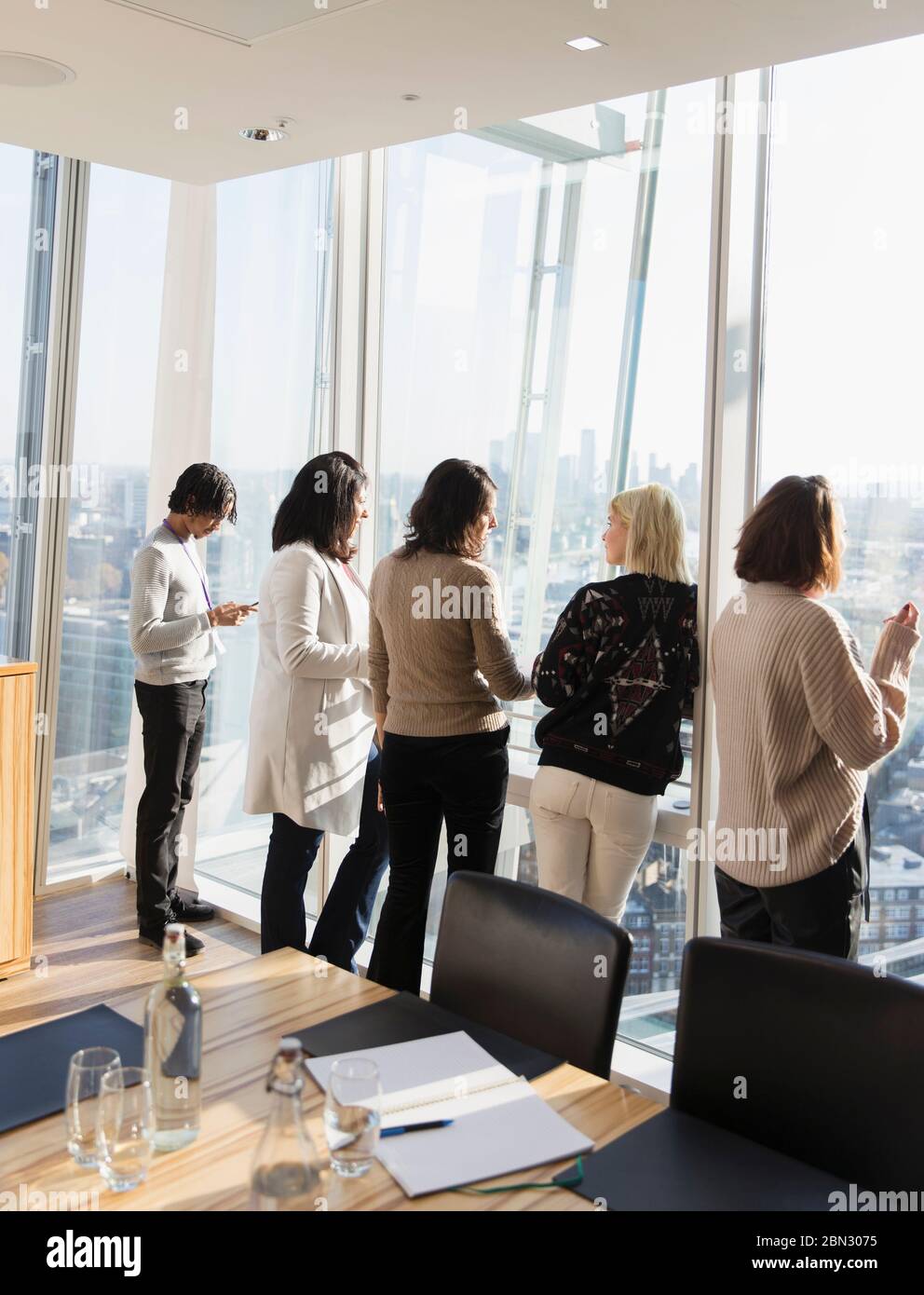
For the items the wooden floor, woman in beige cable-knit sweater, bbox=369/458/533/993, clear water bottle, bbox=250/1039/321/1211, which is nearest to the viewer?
clear water bottle, bbox=250/1039/321/1211

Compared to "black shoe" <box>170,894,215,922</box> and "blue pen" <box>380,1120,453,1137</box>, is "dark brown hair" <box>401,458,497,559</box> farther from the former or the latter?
"black shoe" <box>170,894,215,922</box>

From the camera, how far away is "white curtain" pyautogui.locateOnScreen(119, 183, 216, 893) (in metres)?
4.21

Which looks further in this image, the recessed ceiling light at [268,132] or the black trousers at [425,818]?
the recessed ceiling light at [268,132]

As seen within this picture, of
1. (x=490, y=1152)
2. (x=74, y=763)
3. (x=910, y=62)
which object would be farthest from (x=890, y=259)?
(x=74, y=763)

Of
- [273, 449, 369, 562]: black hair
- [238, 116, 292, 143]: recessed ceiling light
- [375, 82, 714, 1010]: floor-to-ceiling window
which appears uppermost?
[238, 116, 292, 143]: recessed ceiling light

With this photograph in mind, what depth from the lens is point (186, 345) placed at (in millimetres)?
4262

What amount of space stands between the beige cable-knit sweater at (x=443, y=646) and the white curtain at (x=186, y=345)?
4.99 feet

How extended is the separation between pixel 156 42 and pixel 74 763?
9.53 ft

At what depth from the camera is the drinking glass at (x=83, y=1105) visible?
4.51 feet

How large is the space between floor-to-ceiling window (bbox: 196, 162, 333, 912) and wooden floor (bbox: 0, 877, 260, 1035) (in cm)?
34

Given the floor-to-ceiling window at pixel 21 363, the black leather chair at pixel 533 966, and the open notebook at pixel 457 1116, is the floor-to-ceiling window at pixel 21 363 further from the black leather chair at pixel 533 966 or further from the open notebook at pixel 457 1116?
the open notebook at pixel 457 1116

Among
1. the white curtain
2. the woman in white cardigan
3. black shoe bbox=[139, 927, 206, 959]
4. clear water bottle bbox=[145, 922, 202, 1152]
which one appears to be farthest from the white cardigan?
clear water bottle bbox=[145, 922, 202, 1152]

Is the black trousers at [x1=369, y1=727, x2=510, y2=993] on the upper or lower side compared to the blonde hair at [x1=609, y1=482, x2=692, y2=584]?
lower

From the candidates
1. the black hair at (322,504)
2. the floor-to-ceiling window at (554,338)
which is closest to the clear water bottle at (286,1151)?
the floor-to-ceiling window at (554,338)
